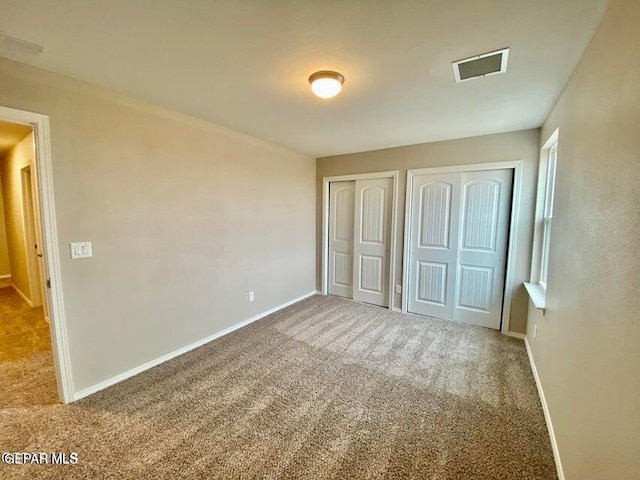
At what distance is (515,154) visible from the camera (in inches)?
120

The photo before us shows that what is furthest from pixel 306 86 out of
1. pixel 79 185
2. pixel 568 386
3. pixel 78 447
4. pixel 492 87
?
pixel 78 447

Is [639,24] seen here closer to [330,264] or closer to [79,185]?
[79,185]

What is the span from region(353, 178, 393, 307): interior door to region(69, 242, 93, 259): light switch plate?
3232mm

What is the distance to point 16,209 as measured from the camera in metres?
4.18

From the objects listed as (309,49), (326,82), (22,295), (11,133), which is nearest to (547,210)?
(326,82)

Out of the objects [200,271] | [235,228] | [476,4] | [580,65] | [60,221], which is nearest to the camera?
[476,4]

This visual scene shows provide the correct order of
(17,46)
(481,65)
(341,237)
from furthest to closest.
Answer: (341,237), (481,65), (17,46)

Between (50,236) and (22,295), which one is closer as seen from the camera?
(50,236)

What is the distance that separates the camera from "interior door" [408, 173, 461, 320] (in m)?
3.49

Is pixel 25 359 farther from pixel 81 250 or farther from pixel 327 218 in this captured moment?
pixel 327 218

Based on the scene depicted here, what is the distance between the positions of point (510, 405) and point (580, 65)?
2.30m

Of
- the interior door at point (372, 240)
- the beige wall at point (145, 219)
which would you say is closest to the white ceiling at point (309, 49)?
the beige wall at point (145, 219)

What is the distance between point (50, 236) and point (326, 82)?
7.09 feet
